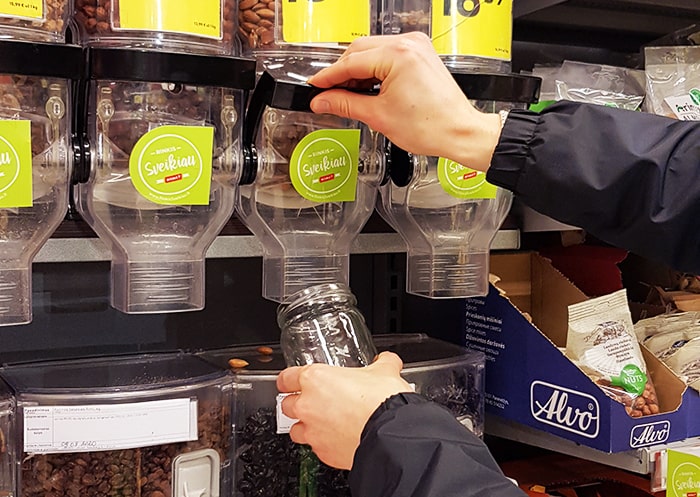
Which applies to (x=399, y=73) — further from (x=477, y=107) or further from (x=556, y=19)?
(x=556, y=19)

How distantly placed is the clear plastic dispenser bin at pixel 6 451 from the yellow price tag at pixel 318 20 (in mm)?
553

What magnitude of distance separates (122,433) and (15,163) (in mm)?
348

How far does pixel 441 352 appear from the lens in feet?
4.62

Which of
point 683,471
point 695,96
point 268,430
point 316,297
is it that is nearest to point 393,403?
point 316,297

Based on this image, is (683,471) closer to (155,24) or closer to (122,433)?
(122,433)

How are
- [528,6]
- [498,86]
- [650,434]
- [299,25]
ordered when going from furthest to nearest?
[528,6], [650,434], [498,86], [299,25]

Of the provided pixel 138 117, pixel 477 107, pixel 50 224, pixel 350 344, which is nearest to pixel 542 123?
pixel 477 107

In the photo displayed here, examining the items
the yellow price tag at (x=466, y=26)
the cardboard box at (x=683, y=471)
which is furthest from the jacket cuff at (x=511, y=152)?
the cardboard box at (x=683, y=471)

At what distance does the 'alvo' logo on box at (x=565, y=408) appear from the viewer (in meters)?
1.34

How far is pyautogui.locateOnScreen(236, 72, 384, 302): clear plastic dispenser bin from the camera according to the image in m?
1.09

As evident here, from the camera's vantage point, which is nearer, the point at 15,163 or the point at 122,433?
the point at 15,163

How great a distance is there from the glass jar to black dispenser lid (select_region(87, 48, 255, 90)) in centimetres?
28

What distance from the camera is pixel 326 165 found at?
3.63 ft

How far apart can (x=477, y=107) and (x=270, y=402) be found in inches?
19.3
